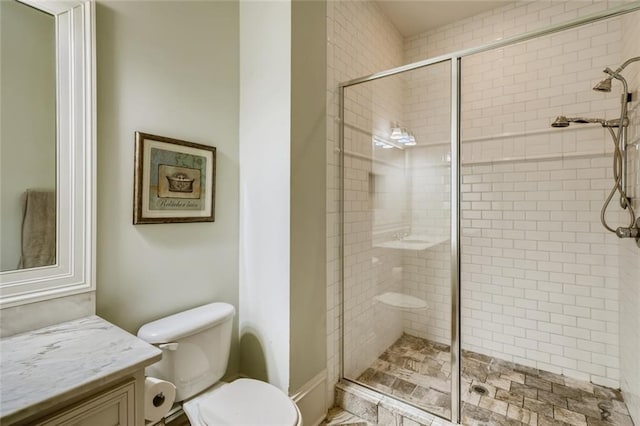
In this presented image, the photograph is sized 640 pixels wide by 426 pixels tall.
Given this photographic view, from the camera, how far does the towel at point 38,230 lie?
1069 mm

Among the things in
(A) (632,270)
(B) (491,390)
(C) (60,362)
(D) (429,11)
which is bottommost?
(B) (491,390)

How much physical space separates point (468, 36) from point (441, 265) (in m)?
2.03

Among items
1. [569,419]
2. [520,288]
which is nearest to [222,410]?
[569,419]

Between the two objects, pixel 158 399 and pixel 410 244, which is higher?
pixel 410 244

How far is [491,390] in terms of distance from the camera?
198cm

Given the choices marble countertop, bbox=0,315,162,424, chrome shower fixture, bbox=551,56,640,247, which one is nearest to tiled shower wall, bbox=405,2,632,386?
chrome shower fixture, bbox=551,56,640,247

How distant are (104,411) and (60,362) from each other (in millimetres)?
194

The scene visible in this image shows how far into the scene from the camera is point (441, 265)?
2068mm

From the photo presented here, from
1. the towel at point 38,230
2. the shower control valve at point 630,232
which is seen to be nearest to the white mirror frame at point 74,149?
the towel at point 38,230

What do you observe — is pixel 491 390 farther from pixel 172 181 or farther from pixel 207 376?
pixel 172 181

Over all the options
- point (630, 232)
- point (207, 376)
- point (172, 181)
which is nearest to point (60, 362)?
point (207, 376)

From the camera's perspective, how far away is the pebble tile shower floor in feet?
5.70

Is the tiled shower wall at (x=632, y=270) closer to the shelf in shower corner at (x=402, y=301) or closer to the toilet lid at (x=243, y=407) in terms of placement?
the shelf in shower corner at (x=402, y=301)

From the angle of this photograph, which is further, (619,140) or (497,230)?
(497,230)
